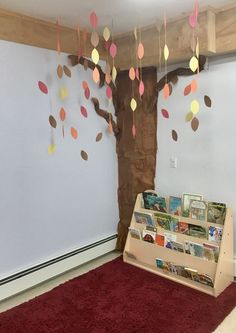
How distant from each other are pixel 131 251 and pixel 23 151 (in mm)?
1344

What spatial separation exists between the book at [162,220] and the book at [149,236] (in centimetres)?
10

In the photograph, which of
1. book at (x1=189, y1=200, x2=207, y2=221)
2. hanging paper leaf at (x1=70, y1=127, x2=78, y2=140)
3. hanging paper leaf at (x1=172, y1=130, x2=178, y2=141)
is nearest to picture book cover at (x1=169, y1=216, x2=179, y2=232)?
book at (x1=189, y1=200, x2=207, y2=221)

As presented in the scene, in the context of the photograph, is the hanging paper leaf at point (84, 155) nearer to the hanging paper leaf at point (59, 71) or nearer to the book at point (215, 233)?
the hanging paper leaf at point (59, 71)

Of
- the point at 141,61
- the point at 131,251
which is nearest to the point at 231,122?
the point at 141,61

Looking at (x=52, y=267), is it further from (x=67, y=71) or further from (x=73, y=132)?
(x=67, y=71)

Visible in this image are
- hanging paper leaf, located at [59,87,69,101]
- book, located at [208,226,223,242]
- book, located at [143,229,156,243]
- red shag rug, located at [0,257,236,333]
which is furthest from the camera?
book, located at [143,229,156,243]

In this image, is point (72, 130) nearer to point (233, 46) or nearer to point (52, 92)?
point (52, 92)

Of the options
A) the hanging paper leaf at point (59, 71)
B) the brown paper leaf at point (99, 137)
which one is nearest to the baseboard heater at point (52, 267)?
the brown paper leaf at point (99, 137)

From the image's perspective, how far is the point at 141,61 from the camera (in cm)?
281

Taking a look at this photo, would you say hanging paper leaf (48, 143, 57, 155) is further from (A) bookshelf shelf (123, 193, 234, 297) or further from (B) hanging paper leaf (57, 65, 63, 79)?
(A) bookshelf shelf (123, 193, 234, 297)

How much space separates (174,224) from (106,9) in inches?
69.1

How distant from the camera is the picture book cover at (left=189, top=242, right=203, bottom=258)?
251cm

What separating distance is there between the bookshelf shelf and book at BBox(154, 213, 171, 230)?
0.03 meters

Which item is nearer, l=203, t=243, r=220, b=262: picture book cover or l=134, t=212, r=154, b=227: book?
l=203, t=243, r=220, b=262: picture book cover
